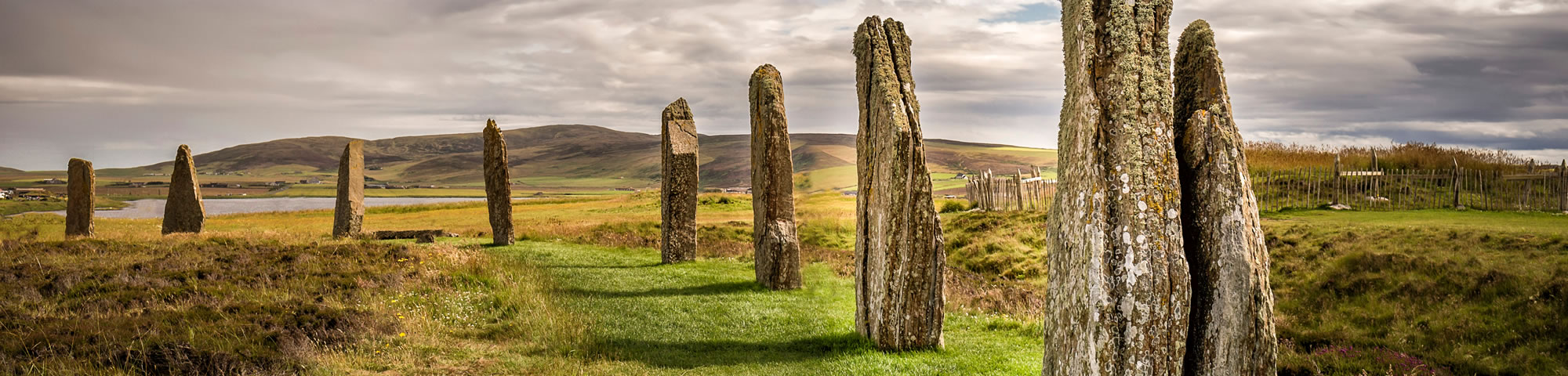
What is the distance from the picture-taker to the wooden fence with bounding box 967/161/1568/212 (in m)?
22.2

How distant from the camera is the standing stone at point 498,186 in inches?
902

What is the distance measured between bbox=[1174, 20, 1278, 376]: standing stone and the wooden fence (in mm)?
23169

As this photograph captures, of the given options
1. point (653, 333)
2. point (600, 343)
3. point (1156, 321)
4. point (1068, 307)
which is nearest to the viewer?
point (1156, 321)

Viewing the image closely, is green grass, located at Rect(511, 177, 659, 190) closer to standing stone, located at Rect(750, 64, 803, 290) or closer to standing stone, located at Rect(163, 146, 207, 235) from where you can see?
standing stone, located at Rect(163, 146, 207, 235)

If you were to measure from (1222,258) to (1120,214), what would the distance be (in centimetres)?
94

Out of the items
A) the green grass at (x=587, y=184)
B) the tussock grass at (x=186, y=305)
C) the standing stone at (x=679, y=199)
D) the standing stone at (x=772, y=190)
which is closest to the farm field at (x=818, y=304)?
the tussock grass at (x=186, y=305)

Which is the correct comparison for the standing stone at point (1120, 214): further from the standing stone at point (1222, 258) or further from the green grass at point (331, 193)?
the green grass at point (331, 193)

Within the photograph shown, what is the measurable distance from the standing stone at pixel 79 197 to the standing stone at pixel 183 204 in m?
2.09

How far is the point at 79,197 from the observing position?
23.7 m

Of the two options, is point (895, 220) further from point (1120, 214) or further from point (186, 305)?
point (186, 305)

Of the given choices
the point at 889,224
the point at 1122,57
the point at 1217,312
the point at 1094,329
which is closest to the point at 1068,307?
the point at 1094,329

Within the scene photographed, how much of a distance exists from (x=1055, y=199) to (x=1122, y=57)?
1.20 metres

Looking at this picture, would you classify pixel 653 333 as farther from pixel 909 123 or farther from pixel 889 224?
pixel 909 123

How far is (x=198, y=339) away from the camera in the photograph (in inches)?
367
